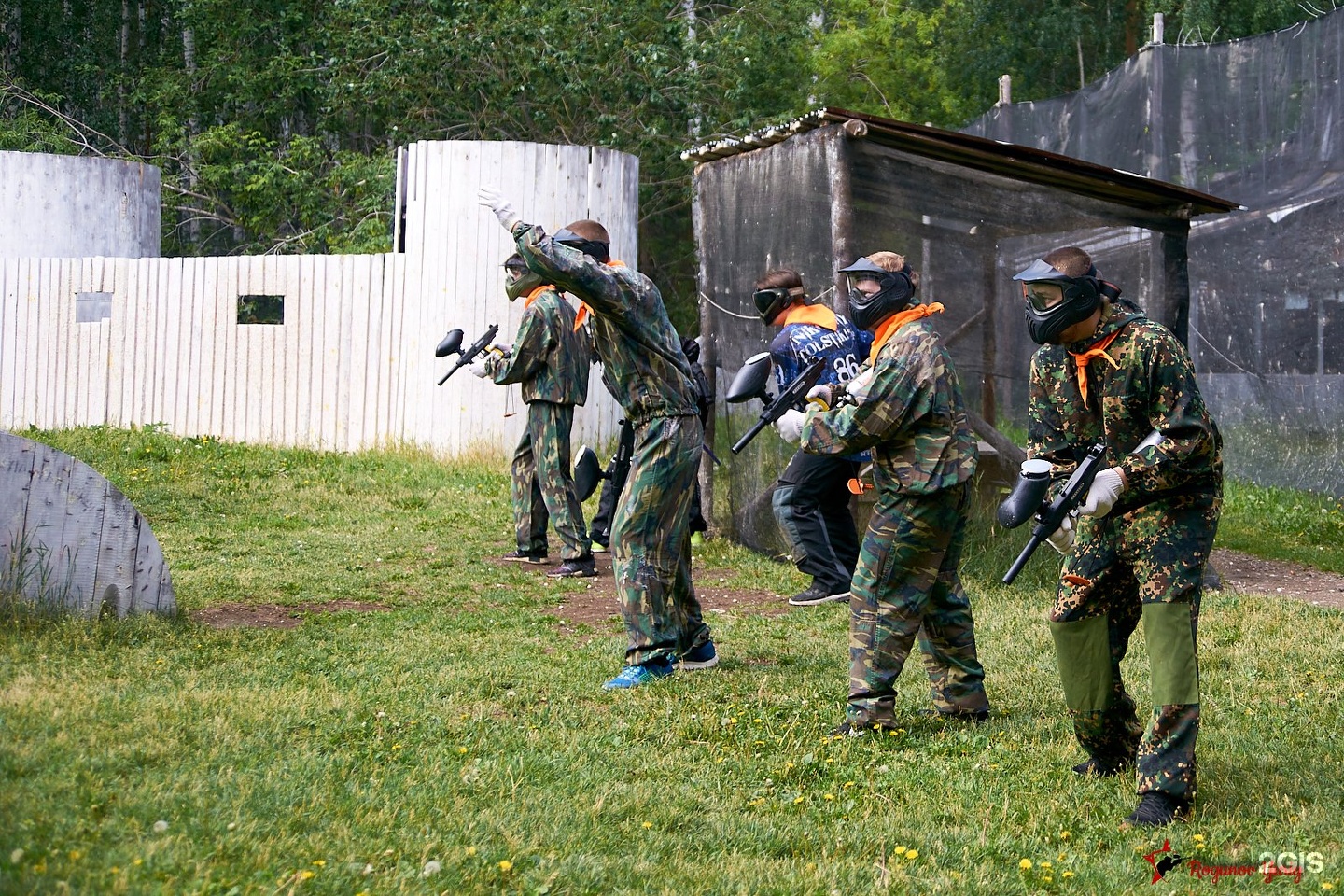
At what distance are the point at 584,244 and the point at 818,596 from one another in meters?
3.06

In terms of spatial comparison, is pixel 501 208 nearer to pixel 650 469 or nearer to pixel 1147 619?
pixel 650 469

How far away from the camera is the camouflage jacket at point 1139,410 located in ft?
14.1

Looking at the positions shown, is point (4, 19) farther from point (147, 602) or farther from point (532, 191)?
point (147, 602)

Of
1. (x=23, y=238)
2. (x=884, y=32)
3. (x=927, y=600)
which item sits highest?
(x=884, y=32)

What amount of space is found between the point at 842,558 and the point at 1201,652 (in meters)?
2.22

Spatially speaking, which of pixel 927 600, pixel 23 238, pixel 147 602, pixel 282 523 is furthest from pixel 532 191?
pixel 927 600

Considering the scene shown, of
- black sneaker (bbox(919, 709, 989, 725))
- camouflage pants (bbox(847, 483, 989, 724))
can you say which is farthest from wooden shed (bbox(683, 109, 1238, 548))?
black sneaker (bbox(919, 709, 989, 725))

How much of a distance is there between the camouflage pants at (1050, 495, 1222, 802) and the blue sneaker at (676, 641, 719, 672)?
2.21m

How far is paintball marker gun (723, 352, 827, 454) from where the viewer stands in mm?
5758

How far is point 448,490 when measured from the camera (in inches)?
471

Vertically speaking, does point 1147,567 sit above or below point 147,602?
above

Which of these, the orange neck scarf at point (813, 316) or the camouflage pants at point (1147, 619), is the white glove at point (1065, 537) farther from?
the orange neck scarf at point (813, 316)

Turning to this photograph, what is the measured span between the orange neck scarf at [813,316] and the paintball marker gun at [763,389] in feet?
4.17

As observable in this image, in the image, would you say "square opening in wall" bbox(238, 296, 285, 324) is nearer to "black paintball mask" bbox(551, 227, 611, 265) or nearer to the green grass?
the green grass
